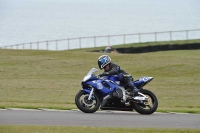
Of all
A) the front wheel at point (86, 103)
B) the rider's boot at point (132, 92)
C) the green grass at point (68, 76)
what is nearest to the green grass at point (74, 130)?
the front wheel at point (86, 103)

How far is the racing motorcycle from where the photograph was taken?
15.5m

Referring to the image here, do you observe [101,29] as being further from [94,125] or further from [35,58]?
[94,125]

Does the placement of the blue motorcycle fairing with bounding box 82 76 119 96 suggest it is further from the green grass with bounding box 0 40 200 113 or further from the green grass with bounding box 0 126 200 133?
the green grass with bounding box 0 126 200 133

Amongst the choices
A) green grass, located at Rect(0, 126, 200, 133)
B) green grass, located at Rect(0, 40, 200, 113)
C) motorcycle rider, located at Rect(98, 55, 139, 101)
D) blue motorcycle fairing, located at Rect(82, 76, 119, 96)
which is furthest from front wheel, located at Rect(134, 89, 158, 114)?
green grass, located at Rect(0, 126, 200, 133)

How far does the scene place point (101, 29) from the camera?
12588 centimetres

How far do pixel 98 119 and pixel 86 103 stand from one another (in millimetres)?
1308

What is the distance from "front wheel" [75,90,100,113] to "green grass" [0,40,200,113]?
110 inches

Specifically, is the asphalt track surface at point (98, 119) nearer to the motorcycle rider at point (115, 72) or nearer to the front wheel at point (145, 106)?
the front wheel at point (145, 106)

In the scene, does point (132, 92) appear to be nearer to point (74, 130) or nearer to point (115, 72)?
point (115, 72)

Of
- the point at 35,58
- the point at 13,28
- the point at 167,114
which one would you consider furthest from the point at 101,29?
the point at 167,114

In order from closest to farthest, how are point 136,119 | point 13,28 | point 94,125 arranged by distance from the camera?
point 94,125 → point 136,119 → point 13,28

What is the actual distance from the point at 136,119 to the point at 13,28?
329 ft

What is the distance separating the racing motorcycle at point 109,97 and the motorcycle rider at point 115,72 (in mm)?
120

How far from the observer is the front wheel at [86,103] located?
1545 centimetres
